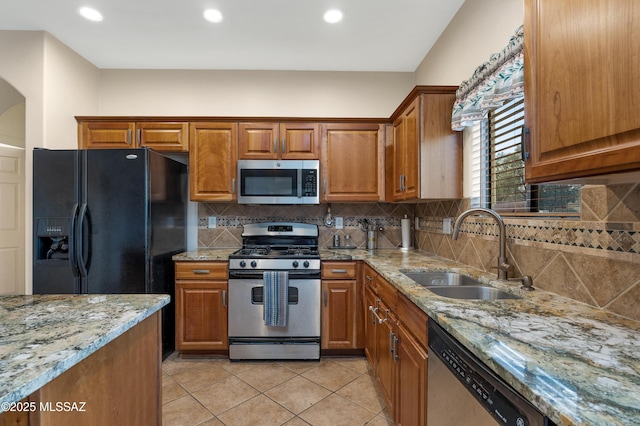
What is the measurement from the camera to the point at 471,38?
2.02 meters

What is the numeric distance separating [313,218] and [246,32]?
1.80 metres

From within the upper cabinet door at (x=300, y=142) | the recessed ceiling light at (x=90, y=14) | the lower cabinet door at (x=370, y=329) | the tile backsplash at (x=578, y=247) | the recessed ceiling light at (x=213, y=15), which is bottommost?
the lower cabinet door at (x=370, y=329)

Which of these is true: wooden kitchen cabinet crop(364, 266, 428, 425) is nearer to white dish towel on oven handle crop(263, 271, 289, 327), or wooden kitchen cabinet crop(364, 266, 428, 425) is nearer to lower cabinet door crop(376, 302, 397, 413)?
lower cabinet door crop(376, 302, 397, 413)

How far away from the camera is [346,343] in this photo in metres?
2.53

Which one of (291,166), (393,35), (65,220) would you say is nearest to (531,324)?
(291,166)

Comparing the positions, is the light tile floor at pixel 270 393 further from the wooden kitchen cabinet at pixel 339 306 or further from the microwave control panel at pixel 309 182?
the microwave control panel at pixel 309 182

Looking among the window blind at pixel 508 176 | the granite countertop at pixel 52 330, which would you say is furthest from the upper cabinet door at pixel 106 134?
the window blind at pixel 508 176

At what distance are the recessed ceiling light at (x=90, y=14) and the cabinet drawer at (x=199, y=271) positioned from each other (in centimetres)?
203

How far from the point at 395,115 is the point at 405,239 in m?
1.19

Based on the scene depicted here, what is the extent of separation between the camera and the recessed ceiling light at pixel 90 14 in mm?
2215

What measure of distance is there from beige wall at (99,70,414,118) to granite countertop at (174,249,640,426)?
7.76 ft

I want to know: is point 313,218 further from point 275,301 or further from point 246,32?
point 246,32

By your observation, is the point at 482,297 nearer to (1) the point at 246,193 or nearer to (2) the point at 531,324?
(2) the point at 531,324

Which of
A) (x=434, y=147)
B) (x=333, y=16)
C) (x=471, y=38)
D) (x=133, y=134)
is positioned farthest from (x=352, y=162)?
(x=133, y=134)
